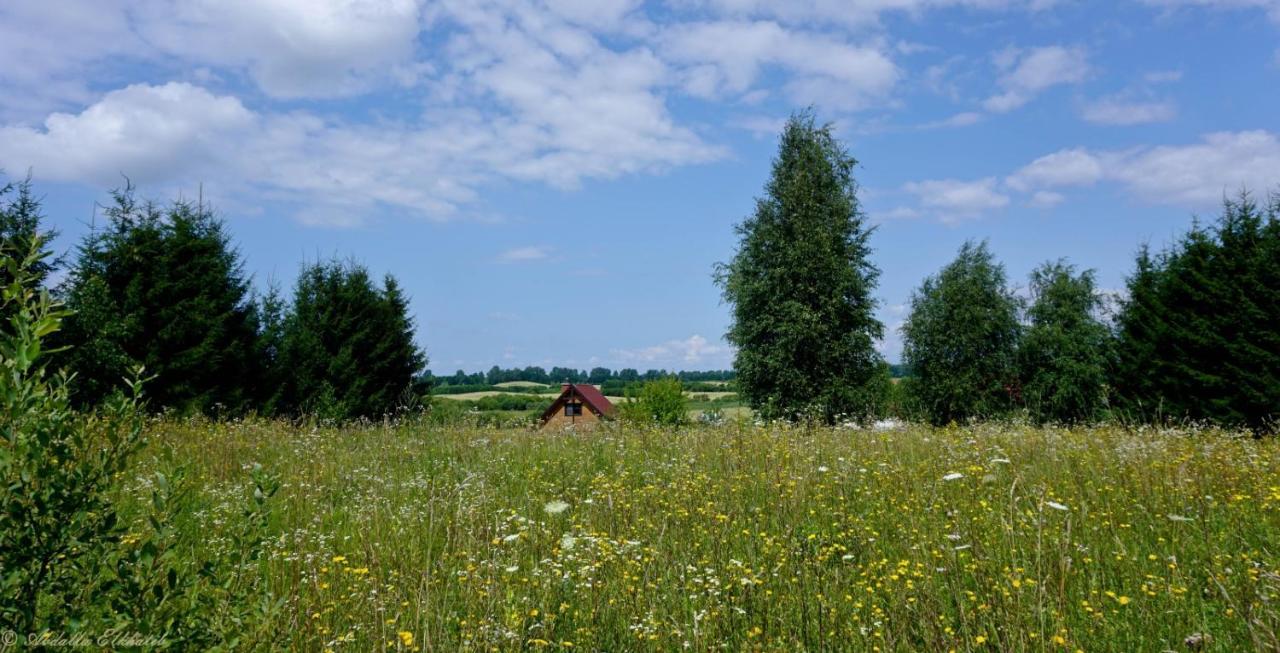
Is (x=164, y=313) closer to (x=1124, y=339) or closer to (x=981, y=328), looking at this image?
(x=1124, y=339)

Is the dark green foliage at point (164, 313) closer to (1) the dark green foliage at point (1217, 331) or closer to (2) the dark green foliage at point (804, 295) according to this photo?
(2) the dark green foliage at point (804, 295)

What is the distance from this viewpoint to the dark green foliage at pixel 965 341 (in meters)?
37.2

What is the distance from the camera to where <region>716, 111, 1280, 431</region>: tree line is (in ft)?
65.6

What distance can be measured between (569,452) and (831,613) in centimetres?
573

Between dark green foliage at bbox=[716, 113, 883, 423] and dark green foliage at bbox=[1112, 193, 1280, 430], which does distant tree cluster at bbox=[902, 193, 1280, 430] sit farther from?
dark green foliage at bbox=[716, 113, 883, 423]

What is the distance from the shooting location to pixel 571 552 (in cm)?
459

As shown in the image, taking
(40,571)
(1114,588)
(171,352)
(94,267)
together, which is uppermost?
(94,267)

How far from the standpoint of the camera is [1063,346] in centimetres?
3834

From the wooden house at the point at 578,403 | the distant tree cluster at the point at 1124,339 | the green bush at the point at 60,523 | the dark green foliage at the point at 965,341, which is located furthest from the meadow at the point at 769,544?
the wooden house at the point at 578,403

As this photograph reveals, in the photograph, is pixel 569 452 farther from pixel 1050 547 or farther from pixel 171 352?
pixel 171 352

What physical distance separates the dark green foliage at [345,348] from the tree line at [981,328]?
44.4 feet

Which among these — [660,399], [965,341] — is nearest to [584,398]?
[660,399]

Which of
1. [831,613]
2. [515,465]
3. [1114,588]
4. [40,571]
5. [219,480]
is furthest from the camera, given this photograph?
[515,465]

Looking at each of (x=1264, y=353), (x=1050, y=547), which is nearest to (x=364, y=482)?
(x=1050, y=547)
